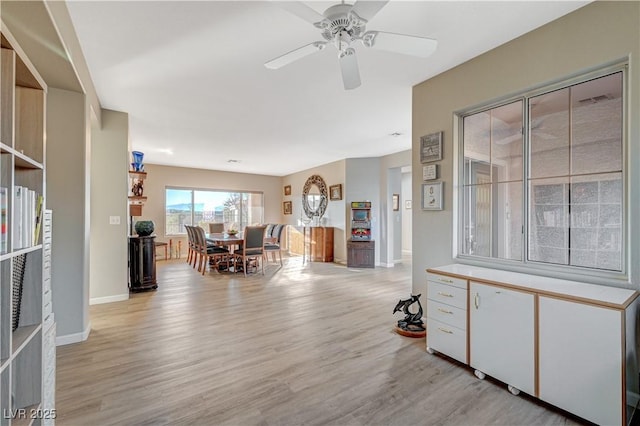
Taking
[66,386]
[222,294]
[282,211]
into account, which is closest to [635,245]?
[66,386]

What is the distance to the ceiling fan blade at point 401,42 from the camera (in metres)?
1.77

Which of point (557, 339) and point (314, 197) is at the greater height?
point (314, 197)

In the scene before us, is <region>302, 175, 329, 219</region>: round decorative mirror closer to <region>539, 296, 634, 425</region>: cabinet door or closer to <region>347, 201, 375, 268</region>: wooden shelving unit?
<region>347, 201, 375, 268</region>: wooden shelving unit

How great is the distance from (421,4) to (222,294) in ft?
13.6

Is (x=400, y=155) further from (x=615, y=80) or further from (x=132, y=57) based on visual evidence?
(x=132, y=57)

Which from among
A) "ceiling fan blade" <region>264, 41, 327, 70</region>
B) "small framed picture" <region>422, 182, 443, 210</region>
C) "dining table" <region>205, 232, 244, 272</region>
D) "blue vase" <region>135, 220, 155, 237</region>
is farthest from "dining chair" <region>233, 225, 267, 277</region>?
"ceiling fan blade" <region>264, 41, 327, 70</region>

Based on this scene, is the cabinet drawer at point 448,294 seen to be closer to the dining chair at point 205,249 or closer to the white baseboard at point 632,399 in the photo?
the white baseboard at point 632,399

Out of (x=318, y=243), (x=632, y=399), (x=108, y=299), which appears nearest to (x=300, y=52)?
(x=632, y=399)

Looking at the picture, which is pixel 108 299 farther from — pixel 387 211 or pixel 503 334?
pixel 387 211

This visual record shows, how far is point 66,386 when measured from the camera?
2.02 m

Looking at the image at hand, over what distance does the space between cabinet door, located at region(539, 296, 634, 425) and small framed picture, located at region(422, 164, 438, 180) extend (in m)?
1.48

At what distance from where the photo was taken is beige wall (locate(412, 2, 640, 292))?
1.79m

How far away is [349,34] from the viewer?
1761mm

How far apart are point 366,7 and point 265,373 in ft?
8.25
